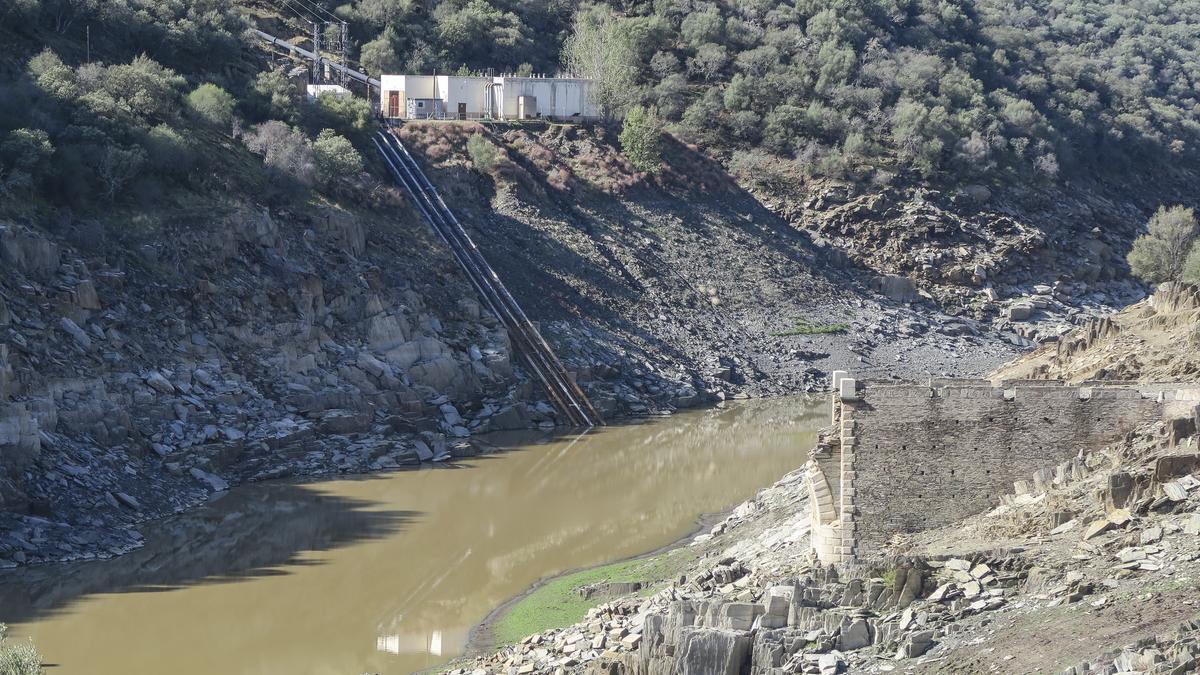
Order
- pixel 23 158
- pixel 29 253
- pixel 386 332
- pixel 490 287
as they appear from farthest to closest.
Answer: pixel 490 287
pixel 386 332
pixel 23 158
pixel 29 253

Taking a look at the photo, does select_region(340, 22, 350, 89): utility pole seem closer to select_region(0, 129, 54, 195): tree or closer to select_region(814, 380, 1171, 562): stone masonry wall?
select_region(0, 129, 54, 195): tree

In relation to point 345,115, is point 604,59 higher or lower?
higher

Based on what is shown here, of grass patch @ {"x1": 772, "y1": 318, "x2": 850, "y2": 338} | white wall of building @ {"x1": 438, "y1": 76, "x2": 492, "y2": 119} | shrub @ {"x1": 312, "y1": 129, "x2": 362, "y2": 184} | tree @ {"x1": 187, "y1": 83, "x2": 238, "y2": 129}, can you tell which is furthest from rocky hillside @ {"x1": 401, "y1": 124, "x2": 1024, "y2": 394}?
tree @ {"x1": 187, "y1": 83, "x2": 238, "y2": 129}

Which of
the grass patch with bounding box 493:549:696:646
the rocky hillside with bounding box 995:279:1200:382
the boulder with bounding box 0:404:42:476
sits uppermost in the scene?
the rocky hillside with bounding box 995:279:1200:382

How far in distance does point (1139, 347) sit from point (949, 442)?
24.9ft

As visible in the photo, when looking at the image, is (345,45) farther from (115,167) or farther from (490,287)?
(115,167)

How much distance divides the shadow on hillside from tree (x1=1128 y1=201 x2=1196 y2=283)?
135 ft

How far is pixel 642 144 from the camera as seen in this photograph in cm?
8062

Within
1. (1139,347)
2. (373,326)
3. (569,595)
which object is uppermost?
(1139,347)

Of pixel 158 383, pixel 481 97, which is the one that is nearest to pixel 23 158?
pixel 158 383

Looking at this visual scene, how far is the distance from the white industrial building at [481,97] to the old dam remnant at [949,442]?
56.8 m

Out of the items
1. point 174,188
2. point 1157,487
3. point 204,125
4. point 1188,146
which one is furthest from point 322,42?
point 1157,487

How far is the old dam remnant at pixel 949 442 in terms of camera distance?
993 inches

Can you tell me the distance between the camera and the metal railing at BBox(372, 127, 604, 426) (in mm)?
61406
